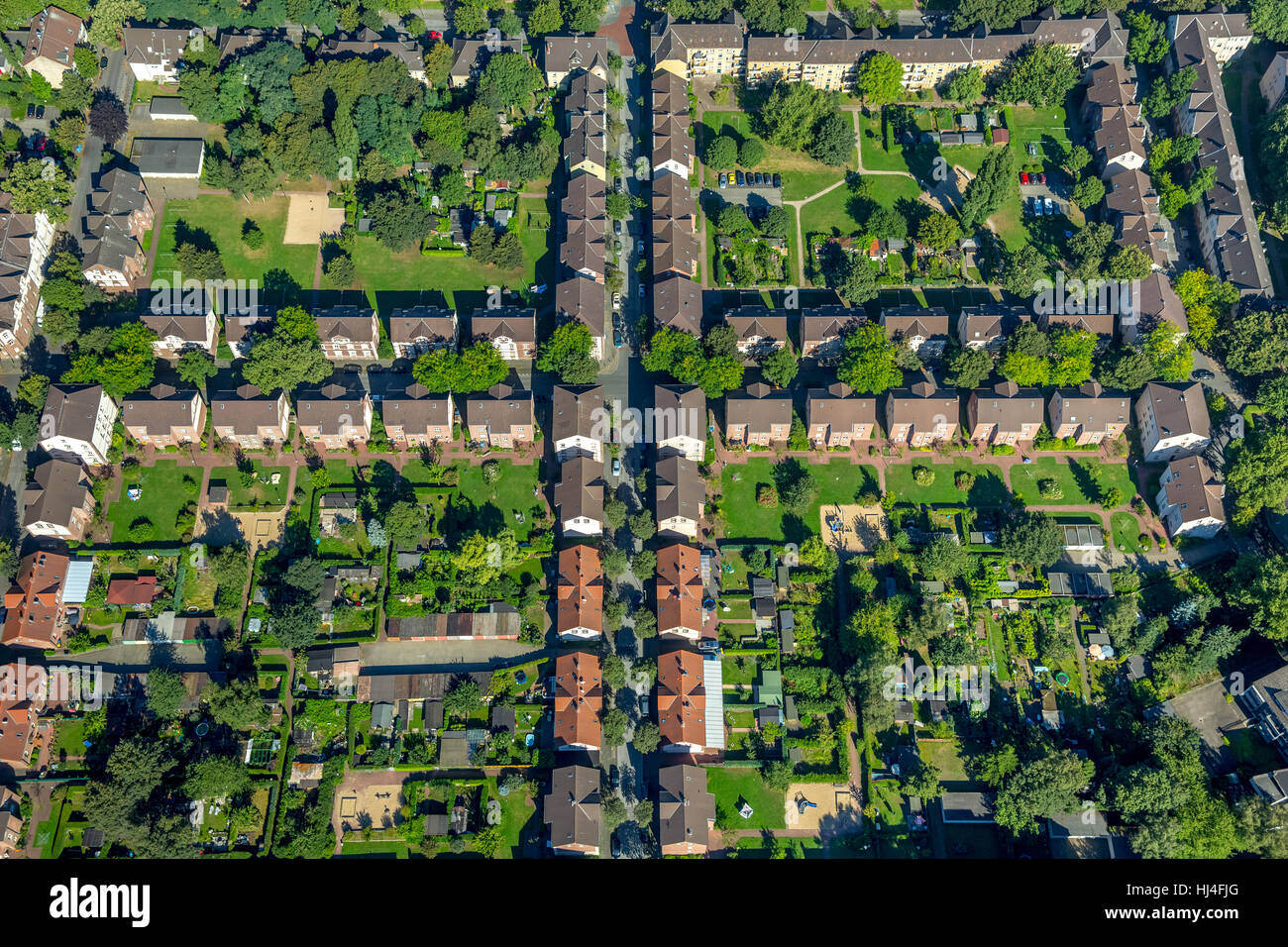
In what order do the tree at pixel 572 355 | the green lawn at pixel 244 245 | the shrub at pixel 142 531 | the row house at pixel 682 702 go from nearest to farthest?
the row house at pixel 682 702, the shrub at pixel 142 531, the tree at pixel 572 355, the green lawn at pixel 244 245

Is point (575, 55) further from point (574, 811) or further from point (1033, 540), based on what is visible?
point (574, 811)

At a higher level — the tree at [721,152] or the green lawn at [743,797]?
the tree at [721,152]

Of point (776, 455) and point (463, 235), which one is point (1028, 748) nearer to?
point (776, 455)

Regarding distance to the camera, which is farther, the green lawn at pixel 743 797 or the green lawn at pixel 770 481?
the green lawn at pixel 770 481

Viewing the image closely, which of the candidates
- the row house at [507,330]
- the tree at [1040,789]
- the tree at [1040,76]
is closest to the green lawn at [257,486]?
the row house at [507,330]

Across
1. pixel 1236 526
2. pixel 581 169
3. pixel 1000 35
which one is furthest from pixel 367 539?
pixel 1000 35

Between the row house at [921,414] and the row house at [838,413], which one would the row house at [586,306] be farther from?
the row house at [921,414]

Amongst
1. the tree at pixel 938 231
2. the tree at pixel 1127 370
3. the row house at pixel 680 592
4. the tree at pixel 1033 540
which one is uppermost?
the tree at pixel 938 231
